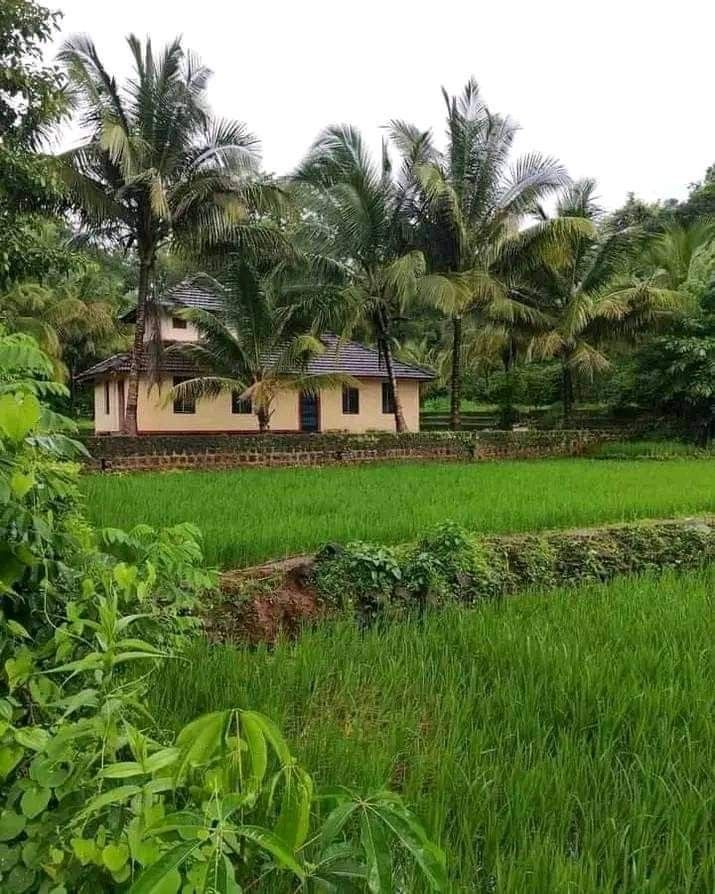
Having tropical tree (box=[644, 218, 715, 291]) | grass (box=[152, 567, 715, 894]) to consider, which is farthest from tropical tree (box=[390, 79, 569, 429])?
grass (box=[152, 567, 715, 894])

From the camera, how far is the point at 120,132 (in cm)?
1112

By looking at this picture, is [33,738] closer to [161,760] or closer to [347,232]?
[161,760]

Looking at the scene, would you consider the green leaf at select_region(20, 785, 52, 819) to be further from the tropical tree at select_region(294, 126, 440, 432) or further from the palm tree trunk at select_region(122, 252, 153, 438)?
the tropical tree at select_region(294, 126, 440, 432)

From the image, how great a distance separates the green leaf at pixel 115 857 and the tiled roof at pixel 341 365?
16519 mm

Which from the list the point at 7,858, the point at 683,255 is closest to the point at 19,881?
the point at 7,858

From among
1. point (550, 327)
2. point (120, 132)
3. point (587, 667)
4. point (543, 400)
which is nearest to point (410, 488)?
point (587, 667)

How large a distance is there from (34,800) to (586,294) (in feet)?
58.9

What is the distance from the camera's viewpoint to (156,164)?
41.2 feet

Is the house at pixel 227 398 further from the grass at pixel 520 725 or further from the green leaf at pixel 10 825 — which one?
the green leaf at pixel 10 825

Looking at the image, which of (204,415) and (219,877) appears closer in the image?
(219,877)

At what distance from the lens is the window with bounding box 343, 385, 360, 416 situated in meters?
19.8

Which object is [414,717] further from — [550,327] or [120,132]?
[550,327]

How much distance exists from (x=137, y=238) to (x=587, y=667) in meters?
12.5

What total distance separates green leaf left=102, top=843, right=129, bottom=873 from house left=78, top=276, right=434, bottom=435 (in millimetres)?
14406
